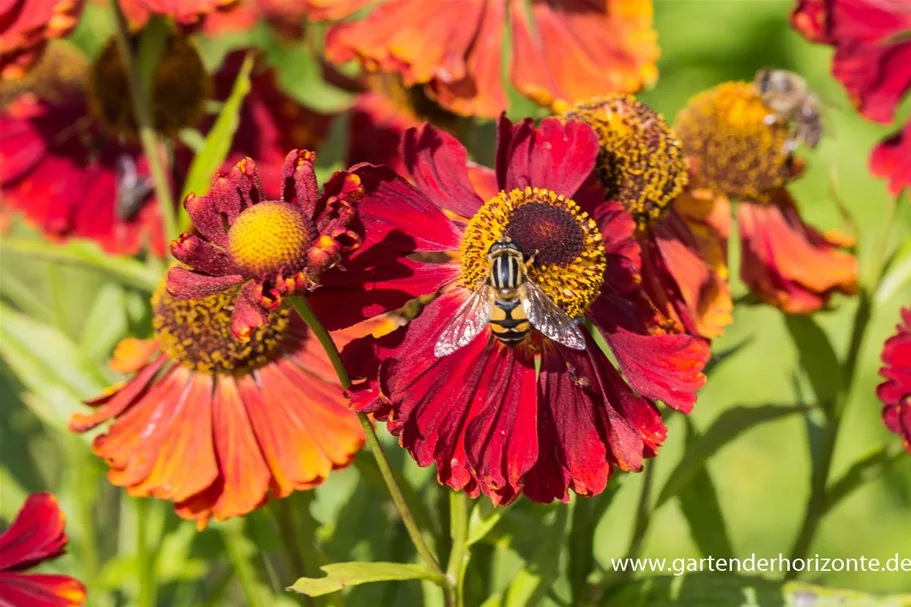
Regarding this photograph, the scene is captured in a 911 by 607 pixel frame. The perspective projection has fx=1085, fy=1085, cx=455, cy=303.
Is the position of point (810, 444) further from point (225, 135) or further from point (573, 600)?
point (225, 135)

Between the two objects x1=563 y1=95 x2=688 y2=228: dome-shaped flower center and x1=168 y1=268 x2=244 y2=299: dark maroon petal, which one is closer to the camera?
x1=168 y1=268 x2=244 y2=299: dark maroon petal

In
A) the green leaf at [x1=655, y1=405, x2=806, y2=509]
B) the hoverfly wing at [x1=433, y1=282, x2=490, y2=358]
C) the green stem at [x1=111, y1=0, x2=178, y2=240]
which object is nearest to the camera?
the hoverfly wing at [x1=433, y1=282, x2=490, y2=358]

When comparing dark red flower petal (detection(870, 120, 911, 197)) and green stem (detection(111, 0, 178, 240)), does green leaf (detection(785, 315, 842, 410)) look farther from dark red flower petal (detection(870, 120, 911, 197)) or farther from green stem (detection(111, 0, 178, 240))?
green stem (detection(111, 0, 178, 240))

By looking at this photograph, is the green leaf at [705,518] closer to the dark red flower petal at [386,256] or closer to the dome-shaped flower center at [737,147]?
the dome-shaped flower center at [737,147]

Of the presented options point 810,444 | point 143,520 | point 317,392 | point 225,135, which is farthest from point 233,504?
point 810,444

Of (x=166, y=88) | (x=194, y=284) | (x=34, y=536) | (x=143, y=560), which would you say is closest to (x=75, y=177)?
(x=166, y=88)

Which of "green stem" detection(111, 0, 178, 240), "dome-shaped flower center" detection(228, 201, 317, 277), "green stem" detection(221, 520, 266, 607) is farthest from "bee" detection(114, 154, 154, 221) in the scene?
"dome-shaped flower center" detection(228, 201, 317, 277)
